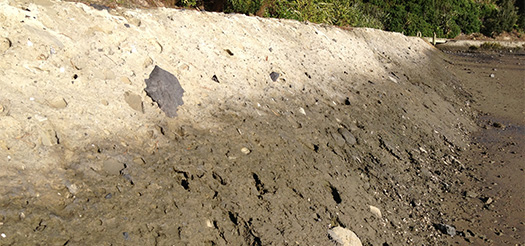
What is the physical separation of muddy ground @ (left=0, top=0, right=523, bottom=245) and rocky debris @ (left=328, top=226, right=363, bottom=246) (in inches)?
3.8

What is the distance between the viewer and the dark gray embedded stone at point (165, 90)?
176 inches

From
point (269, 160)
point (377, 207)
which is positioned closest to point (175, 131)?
point (269, 160)

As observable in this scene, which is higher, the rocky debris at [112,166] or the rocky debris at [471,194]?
the rocky debris at [112,166]

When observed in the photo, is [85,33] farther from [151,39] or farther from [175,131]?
[175,131]

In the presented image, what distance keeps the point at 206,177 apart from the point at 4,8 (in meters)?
2.64

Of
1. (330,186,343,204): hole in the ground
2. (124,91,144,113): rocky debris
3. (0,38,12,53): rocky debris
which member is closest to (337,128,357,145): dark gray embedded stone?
(330,186,343,204): hole in the ground

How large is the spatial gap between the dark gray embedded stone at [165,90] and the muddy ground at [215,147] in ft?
0.27

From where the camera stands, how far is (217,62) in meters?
5.80

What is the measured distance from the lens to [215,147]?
167 inches

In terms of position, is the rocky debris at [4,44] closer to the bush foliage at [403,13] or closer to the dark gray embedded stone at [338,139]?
the dark gray embedded stone at [338,139]

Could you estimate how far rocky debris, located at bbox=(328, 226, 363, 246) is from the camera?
153 inches

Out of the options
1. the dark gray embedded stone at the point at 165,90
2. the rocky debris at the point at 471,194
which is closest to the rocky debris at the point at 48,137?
the dark gray embedded stone at the point at 165,90

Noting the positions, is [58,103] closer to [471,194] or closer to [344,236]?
[344,236]

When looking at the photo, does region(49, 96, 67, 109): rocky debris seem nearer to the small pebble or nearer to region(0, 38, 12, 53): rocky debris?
region(0, 38, 12, 53): rocky debris
